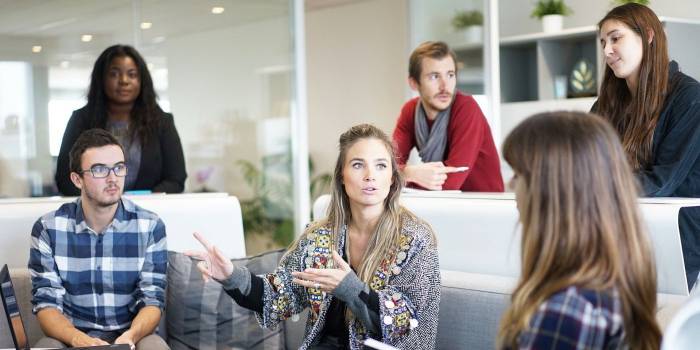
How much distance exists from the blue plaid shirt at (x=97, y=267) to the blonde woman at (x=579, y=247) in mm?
1781

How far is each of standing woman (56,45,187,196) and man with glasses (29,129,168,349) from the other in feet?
3.14

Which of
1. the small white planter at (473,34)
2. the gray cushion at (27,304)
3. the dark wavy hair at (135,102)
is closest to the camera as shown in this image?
the gray cushion at (27,304)

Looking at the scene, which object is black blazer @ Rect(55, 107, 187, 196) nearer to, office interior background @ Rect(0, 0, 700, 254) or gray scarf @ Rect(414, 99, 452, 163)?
office interior background @ Rect(0, 0, 700, 254)

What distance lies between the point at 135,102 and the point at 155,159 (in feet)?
1.04

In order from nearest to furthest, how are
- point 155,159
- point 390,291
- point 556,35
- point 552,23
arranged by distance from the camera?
point 390,291 → point 155,159 → point 556,35 → point 552,23

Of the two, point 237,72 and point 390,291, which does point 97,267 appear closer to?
point 390,291

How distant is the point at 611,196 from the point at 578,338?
228 millimetres

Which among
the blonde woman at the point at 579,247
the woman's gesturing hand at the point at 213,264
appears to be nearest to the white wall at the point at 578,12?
the woman's gesturing hand at the point at 213,264

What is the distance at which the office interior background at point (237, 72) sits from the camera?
15.2 feet

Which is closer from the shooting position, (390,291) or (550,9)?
(390,291)

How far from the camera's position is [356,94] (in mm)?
8281

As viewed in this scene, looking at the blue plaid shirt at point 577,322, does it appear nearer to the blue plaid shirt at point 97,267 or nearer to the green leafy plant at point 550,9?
the blue plaid shirt at point 97,267

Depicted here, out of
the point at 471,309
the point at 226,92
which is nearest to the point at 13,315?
the point at 471,309

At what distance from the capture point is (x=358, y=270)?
8.34 ft
